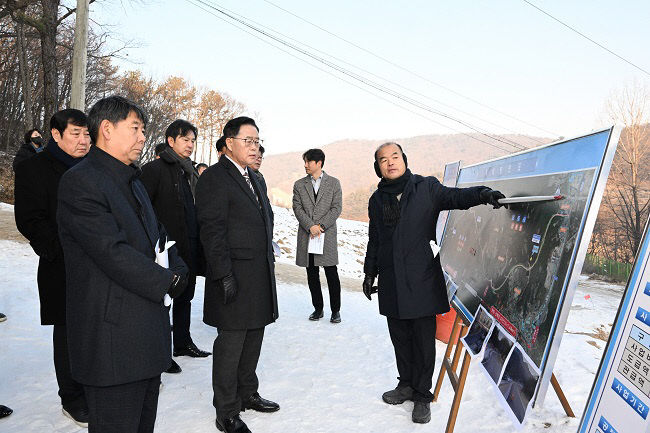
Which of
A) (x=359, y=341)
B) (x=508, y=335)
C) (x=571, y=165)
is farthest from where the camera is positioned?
(x=359, y=341)

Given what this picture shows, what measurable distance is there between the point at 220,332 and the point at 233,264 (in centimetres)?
47

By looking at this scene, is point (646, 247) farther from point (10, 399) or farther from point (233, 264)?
point (10, 399)

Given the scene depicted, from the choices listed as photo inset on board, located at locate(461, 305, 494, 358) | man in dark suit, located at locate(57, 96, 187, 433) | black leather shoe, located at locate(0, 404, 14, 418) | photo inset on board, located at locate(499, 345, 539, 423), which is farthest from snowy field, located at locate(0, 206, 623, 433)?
man in dark suit, located at locate(57, 96, 187, 433)

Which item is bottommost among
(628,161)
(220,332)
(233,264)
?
(220,332)

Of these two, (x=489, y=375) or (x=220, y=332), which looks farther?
(x=220, y=332)

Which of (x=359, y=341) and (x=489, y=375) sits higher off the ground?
(x=489, y=375)

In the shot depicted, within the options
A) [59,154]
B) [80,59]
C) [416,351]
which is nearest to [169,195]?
[59,154]

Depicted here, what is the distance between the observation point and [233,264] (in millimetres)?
2805

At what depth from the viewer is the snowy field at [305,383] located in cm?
297

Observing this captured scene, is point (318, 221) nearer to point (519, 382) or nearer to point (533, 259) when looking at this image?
point (533, 259)

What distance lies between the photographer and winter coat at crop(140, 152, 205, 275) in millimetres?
3555

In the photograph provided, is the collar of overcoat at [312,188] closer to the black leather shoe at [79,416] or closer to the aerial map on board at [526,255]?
the aerial map on board at [526,255]

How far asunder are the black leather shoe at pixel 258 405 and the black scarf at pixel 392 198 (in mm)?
1577

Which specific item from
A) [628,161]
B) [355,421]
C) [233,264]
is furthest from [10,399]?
[628,161]
